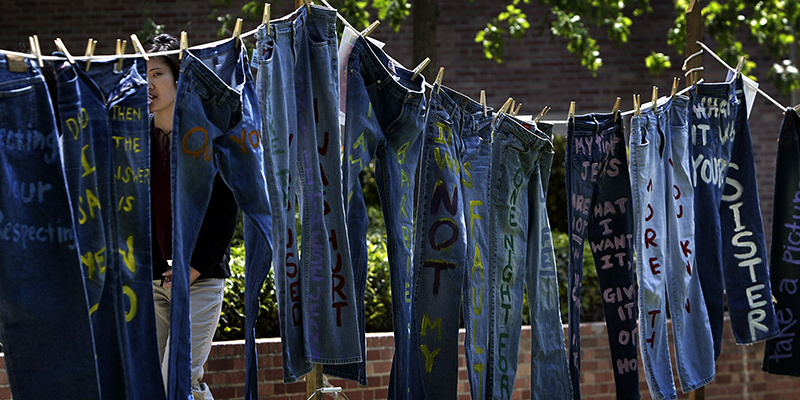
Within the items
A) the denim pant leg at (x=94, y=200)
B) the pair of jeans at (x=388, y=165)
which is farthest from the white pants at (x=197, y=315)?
the denim pant leg at (x=94, y=200)

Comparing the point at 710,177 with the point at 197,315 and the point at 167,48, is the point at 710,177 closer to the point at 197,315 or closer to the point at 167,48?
the point at 197,315

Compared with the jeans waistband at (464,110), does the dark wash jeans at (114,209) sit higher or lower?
lower

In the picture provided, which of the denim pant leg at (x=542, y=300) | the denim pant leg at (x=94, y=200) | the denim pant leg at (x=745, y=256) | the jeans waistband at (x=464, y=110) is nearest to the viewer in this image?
the denim pant leg at (x=94, y=200)

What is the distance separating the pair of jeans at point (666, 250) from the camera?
13.2 ft

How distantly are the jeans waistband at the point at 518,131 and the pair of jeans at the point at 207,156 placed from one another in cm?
134

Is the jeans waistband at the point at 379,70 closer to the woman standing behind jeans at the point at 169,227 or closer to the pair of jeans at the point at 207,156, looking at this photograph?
the pair of jeans at the point at 207,156

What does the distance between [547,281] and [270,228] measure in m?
1.66

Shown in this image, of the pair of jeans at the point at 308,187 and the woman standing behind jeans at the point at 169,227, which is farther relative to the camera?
the woman standing behind jeans at the point at 169,227

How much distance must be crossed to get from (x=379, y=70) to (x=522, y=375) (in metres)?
2.91

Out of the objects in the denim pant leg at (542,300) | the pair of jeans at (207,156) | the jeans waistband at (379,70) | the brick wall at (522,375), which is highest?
the jeans waistband at (379,70)

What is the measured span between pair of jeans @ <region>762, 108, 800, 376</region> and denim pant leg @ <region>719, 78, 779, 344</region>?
8.6 inches

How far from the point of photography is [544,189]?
407cm

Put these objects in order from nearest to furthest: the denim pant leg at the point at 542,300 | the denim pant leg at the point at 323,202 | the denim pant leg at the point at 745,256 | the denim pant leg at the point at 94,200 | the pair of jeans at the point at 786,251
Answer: the denim pant leg at the point at 94,200 < the denim pant leg at the point at 323,202 < the denim pant leg at the point at 542,300 < the denim pant leg at the point at 745,256 < the pair of jeans at the point at 786,251

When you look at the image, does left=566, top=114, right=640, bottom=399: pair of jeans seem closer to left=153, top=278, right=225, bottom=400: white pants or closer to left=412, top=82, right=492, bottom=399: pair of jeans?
left=412, top=82, right=492, bottom=399: pair of jeans
